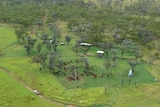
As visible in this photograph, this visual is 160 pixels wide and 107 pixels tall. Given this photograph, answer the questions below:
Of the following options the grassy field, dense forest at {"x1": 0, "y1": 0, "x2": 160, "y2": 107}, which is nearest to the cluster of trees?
dense forest at {"x1": 0, "y1": 0, "x2": 160, "y2": 107}

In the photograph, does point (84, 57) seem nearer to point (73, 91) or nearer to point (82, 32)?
point (73, 91)

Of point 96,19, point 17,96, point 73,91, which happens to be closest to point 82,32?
point 96,19

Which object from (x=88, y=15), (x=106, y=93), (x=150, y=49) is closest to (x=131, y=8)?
(x=88, y=15)

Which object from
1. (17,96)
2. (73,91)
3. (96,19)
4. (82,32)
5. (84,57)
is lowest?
(73,91)

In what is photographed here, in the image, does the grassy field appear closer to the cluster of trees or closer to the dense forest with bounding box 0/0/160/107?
the dense forest with bounding box 0/0/160/107

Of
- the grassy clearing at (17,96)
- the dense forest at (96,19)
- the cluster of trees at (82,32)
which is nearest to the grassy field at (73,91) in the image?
the grassy clearing at (17,96)

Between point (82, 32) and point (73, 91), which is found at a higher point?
point (82, 32)

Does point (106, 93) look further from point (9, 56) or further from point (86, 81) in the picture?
point (9, 56)

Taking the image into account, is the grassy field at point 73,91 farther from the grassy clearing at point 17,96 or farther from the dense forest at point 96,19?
the dense forest at point 96,19
